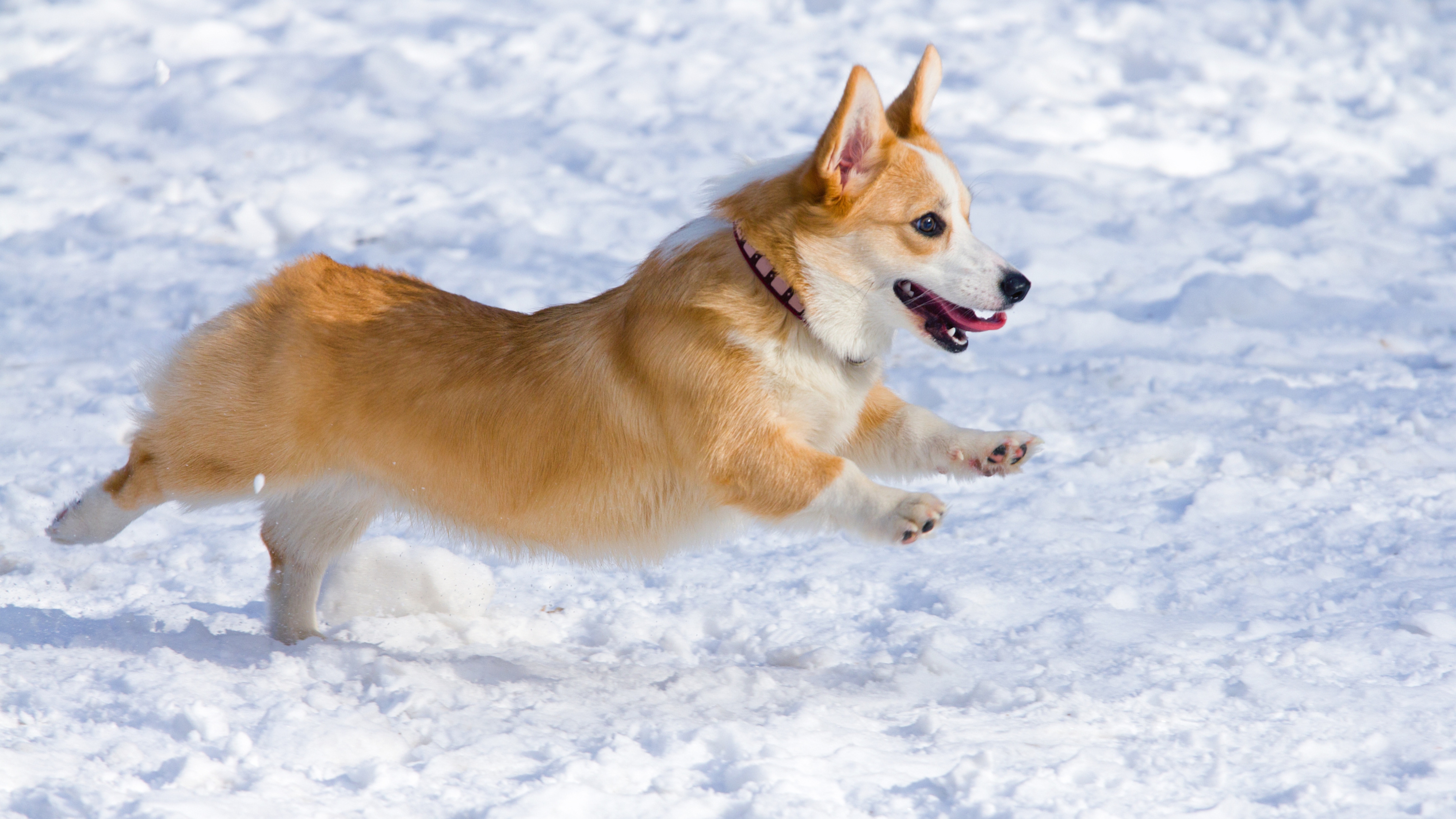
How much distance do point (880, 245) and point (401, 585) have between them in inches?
65.3

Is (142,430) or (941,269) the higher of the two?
(941,269)

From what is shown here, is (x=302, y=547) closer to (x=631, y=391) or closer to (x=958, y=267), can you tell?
(x=631, y=391)

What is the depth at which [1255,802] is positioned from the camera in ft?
7.90

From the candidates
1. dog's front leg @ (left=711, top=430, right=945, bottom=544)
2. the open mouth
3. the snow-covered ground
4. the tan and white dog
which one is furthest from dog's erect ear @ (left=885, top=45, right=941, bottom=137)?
the snow-covered ground

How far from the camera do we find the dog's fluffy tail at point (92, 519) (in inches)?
133

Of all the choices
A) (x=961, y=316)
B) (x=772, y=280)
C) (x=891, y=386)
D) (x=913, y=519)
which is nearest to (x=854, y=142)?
(x=772, y=280)

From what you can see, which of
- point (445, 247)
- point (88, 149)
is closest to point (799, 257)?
point (445, 247)

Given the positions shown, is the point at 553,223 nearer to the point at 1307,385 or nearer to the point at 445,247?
the point at 445,247

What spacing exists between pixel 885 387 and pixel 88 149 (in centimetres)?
530

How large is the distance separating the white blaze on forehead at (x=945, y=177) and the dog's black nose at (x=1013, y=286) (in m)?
0.20

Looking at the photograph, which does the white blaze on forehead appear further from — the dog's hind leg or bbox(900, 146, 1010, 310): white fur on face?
the dog's hind leg

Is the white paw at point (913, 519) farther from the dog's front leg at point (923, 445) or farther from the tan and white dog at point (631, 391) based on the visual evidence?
the dog's front leg at point (923, 445)

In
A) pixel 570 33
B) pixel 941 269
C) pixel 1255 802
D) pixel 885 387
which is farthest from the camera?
pixel 570 33

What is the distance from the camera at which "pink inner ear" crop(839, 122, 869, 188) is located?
2.88 metres
